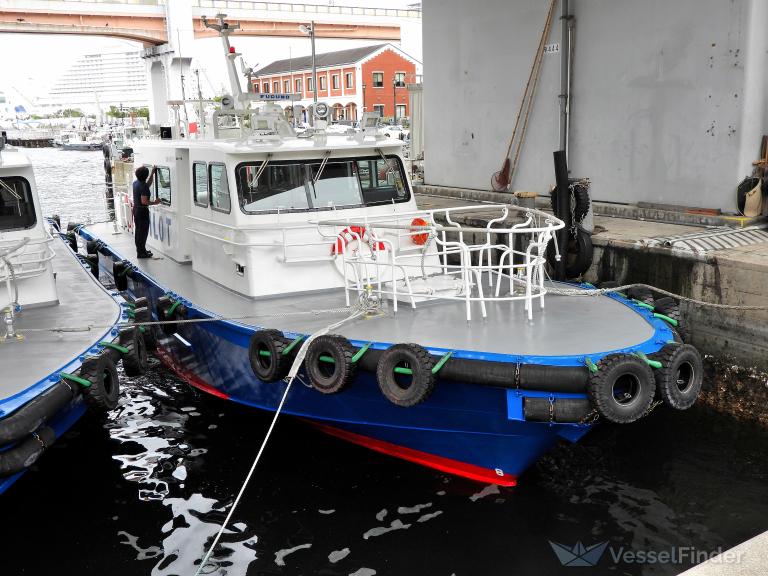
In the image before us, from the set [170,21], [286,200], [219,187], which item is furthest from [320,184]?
[170,21]

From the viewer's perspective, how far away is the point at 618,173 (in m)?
11.8

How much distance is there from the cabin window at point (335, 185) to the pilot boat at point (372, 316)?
0.01 m

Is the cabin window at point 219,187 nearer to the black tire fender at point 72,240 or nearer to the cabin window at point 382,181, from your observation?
the cabin window at point 382,181

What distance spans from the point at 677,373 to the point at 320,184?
3961mm

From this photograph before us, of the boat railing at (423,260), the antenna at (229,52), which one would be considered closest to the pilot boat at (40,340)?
the boat railing at (423,260)

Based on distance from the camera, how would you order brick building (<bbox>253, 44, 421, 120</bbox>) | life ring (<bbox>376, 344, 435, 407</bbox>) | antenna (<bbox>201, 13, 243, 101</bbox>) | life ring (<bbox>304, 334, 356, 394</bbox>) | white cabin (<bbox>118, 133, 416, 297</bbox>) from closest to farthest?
1. life ring (<bbox>376, 344, 435, 407</bbox>)
2. life ring (<bbox>304, 334, 356, 394</bbox>)
3. white cabin (<bbox>118, 133, 416, 297</bbox>)
4. antenna (<bbox>201, 13, 243, 101</bbox>)
5. brick building (<bbox>253, 44, 421, 120</bbox>)

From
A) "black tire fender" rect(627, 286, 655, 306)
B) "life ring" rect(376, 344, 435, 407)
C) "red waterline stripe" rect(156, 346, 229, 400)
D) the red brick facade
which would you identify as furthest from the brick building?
"life ring" rect(376, 344, 435, 407)

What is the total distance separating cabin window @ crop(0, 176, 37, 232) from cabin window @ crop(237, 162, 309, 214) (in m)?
1.98

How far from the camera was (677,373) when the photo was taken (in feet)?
17.9

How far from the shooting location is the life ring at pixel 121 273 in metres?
9.58

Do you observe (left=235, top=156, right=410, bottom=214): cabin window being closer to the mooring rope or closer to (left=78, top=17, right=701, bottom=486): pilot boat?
(left=78, top=17, right=701, bottom=486): pilot boat

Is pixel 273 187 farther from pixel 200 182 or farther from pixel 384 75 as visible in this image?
pixel 384 75

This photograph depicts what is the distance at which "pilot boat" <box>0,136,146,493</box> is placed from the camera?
5.03 meters

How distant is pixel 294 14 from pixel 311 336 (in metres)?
47.2
